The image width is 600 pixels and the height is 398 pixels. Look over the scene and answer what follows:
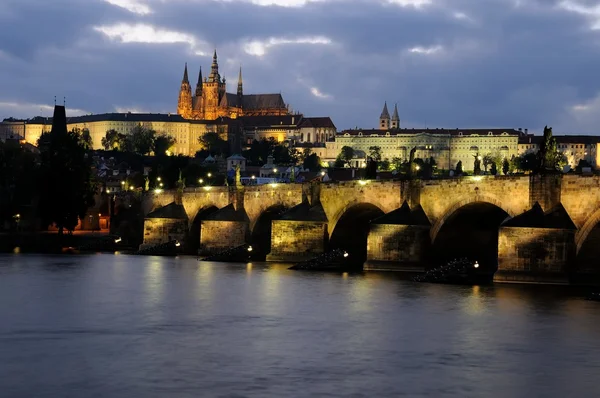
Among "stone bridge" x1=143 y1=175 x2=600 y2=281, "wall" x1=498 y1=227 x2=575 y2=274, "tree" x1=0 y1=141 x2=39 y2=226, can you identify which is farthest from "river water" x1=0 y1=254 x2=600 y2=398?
"tree" x1=0 y1=141 x2=39 y2=226

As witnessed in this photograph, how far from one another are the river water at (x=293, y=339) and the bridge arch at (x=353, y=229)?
800cm

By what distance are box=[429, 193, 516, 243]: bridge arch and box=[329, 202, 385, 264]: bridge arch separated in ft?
25.5

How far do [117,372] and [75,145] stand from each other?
59.3 metres

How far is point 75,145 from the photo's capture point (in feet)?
286

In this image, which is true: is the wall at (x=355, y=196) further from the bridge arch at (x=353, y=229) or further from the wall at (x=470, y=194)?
the wall at (x=470, y=194)

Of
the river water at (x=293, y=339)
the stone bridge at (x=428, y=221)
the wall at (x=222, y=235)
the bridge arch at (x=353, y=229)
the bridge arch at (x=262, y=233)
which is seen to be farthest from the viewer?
the wall at (x=222, y=235)

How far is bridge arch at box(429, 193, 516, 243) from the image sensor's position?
49.8 metres

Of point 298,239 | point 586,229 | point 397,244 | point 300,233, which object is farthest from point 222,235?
point 586,229

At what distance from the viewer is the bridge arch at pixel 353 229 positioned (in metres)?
61.9

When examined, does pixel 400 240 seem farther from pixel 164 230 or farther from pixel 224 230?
pixel 164 230

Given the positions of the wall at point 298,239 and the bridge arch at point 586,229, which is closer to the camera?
the bridge arch at point 586,229

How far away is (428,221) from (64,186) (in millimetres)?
37791

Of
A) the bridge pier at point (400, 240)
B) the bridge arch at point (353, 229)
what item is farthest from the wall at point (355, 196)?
the bridge pier at point (400, 240)

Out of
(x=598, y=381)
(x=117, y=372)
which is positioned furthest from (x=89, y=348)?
(x=598, y=381)
